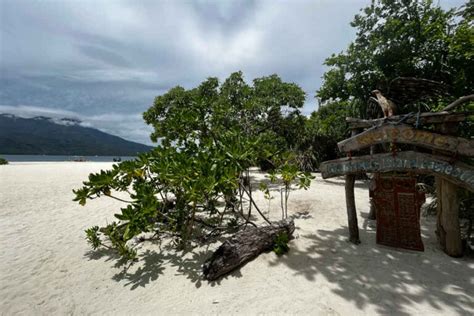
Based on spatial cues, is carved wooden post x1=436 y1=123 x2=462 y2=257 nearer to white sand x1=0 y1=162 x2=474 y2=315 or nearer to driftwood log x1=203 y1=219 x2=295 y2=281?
white sand x1=0 y1=162 x2=474 y2=315

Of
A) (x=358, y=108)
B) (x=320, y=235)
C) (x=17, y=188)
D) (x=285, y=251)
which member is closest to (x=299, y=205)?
(x=320, y=235)

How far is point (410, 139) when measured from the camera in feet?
12.5

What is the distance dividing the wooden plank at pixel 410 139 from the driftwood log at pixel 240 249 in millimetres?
2314

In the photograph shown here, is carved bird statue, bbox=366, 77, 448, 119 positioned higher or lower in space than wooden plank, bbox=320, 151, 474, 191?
higher

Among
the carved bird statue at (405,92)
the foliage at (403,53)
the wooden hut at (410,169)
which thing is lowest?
the wooden hut at (410,169)

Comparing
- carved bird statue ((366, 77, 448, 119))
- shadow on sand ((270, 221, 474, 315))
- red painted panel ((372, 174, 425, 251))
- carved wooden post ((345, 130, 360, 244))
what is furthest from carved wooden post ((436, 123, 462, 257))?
carved wooden post ((345, 130, 360, 244))

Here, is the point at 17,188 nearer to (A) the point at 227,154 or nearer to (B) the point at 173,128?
(B) the point at 173,128

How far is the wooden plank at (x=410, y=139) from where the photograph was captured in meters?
3.45

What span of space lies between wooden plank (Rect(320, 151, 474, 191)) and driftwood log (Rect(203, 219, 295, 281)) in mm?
1796

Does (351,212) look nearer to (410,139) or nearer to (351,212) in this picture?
(351,212)

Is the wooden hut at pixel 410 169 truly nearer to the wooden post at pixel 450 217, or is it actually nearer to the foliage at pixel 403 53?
the wooden post at pixel 450 217

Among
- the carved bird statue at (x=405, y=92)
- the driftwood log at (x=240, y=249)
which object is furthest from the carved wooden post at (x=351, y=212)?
the carved bird statue at (x=405, y=92)

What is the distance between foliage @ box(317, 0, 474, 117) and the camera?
23.3ft

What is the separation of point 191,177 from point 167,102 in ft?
30.4
